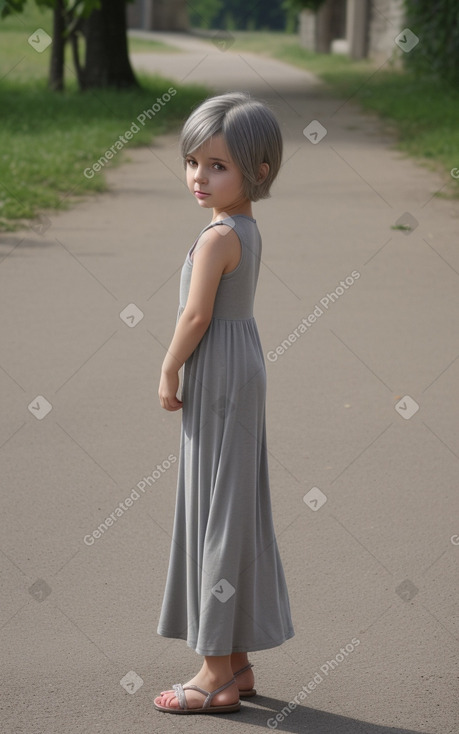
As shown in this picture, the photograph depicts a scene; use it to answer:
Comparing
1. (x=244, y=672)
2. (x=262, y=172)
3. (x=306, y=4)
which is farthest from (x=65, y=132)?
(x=306, y=4)

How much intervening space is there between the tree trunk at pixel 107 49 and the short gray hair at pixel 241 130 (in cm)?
1750

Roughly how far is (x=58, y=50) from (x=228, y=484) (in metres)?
18.2

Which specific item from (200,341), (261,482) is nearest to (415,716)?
(261,482)

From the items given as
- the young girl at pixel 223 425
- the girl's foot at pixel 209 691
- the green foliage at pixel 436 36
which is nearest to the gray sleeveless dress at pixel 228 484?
the young girl at pixel 223 425

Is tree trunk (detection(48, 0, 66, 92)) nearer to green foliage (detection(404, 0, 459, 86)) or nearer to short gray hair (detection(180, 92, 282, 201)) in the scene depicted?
green foliage (detection(404, 0, 459, 86))

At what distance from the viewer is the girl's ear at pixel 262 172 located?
2.79 m

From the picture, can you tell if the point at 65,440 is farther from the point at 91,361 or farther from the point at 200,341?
the point at 200,341

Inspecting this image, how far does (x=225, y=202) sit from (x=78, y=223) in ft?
22.9

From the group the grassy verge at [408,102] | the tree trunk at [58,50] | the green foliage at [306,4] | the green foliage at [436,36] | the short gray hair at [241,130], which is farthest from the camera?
the green foliage at [306,4]

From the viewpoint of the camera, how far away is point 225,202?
9.17ft

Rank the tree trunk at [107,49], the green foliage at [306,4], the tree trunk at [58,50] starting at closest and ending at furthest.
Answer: the tree trunk at [58,50] → the tree trunk at [107,49] → the green foliage at [306,4]

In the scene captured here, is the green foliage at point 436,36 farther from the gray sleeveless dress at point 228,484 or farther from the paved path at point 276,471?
the gray sleeveless dress at point 228,484

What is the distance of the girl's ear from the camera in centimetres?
279

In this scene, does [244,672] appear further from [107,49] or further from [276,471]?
[107,49]
